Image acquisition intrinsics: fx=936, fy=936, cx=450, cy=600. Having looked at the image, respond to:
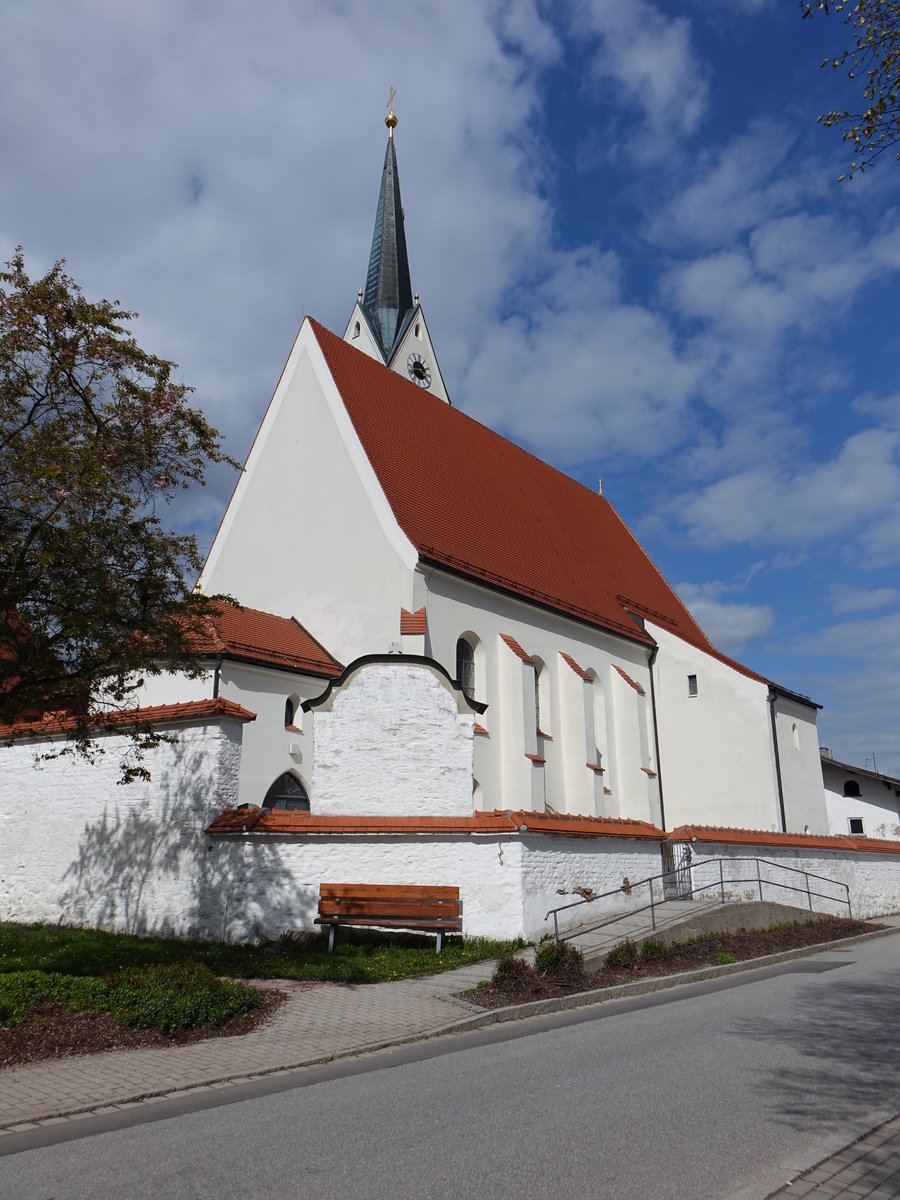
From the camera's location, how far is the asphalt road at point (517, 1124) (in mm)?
4160

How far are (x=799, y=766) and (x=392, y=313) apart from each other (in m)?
20.6

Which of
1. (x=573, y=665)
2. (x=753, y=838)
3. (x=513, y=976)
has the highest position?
(x=573, y=665)

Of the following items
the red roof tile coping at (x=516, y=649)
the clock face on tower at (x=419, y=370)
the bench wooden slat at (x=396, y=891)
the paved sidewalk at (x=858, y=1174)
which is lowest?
the paved sidewalk at (x=858, y=1174)

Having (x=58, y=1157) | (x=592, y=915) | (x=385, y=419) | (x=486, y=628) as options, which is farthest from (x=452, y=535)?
(x=58, y=1157)

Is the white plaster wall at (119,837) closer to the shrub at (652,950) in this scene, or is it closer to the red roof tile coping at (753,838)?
the shrub at (652,950)

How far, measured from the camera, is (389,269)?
114 feet

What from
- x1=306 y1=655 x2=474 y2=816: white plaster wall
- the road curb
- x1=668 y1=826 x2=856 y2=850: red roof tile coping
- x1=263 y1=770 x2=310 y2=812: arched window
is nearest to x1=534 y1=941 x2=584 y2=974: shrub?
the road curb

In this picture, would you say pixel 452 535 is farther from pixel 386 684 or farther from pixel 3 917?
pixel 3 917

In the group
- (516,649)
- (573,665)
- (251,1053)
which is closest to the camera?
(251,1053)

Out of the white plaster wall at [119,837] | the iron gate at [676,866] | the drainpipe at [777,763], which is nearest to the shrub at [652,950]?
the iron gate at [676,866]

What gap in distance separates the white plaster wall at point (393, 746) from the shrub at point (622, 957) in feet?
9.16

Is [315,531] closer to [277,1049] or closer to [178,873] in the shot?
[178,873]

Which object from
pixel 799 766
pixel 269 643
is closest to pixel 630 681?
pixel 799 766

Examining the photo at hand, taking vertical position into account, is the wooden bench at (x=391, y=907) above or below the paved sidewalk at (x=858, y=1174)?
above
